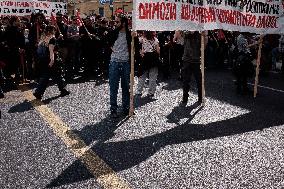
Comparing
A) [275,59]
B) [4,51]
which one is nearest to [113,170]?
[4,51]

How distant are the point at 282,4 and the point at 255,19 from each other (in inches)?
32.4

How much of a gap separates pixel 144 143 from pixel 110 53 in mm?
9003

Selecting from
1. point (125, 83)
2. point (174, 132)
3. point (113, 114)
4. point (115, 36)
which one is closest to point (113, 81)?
point (125, 83)

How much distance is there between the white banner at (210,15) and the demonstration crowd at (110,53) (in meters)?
0.40

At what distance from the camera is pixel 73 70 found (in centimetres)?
1534

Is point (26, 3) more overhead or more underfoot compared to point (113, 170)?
more overhead

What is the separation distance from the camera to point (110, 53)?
15.4 meters

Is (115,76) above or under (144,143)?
above

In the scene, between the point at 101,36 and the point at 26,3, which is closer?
the point at 26,3

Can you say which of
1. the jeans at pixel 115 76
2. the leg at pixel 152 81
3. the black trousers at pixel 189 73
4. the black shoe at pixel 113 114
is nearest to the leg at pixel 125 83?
the jeans at pixel 115 76

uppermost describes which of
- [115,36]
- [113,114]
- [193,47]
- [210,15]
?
[210,15]

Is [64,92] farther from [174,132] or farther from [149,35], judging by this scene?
[174,132]

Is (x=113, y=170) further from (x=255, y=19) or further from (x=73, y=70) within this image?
(x=73, y=70)

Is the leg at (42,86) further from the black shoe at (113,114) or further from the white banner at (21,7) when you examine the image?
the white banner at (21,7)
